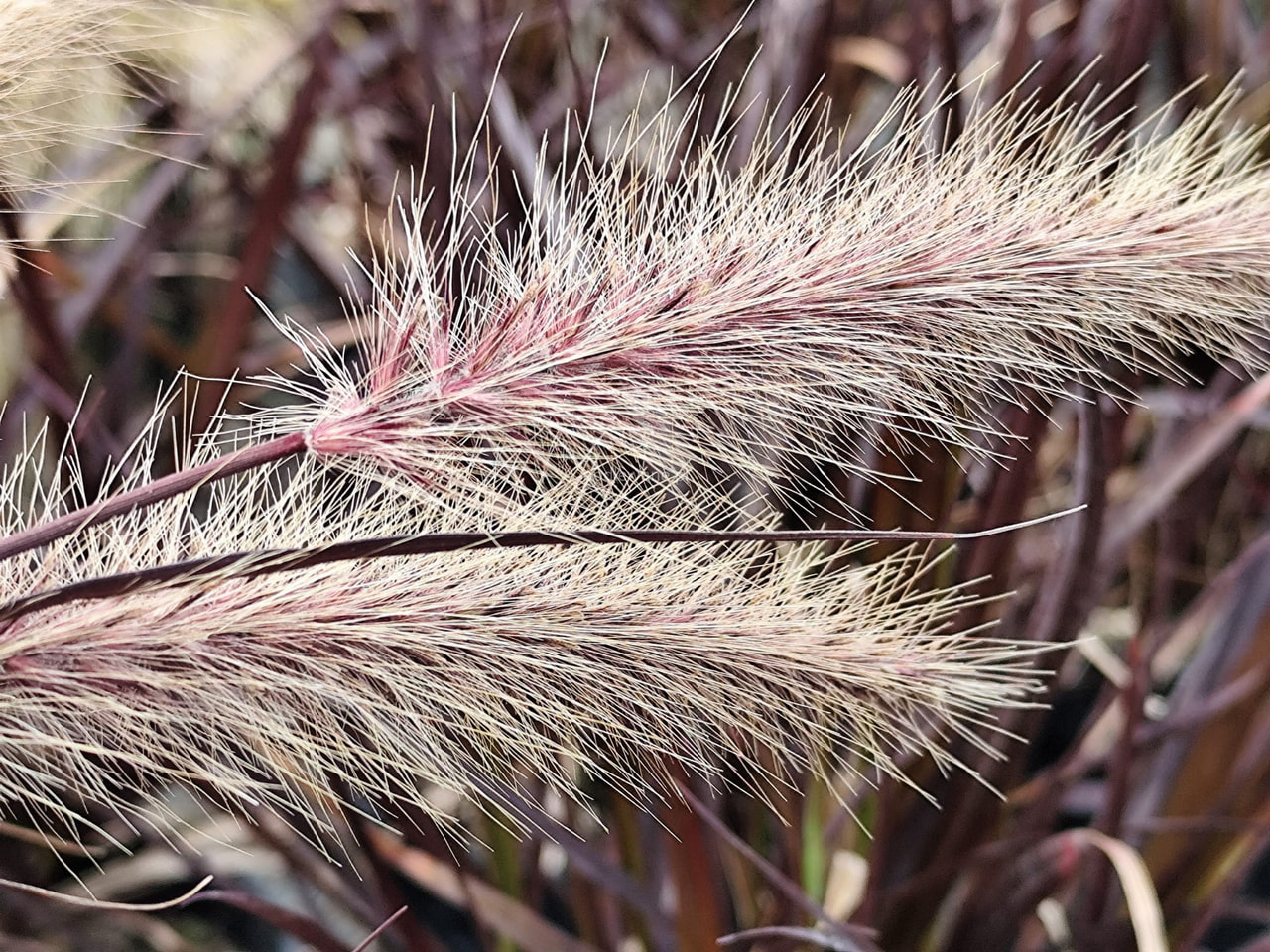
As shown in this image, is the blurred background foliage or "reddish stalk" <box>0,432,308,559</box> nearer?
"reddish stalk" <box>0,432,308,559</box>

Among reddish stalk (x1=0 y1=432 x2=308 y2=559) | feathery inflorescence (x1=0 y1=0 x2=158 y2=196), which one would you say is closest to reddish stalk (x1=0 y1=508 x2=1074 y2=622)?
reddish stalk (x1=0 y1=432 x2=308 y2=559)

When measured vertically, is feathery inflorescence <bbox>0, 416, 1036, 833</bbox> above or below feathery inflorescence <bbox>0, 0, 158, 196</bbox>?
below

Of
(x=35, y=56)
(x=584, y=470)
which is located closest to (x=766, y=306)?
(x=584, y=470)

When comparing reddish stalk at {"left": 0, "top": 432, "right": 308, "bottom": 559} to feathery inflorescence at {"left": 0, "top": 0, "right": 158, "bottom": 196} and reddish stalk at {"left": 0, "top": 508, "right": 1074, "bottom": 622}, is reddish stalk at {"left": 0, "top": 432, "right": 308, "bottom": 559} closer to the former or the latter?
reddish stalk at {"left": 0, "top": 508, "right": 1074, "bottom": 622}

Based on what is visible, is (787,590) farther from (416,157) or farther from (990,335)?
(416,157)

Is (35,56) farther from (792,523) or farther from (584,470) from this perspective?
(792,523)

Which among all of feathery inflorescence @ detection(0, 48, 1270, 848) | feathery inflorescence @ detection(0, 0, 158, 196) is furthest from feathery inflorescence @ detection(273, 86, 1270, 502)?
feathery inflorescence @ detection(0, 0, 158, 196)

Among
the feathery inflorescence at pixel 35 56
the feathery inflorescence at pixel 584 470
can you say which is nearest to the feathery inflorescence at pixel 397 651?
the feathery inflorescence at pixel 584 470
